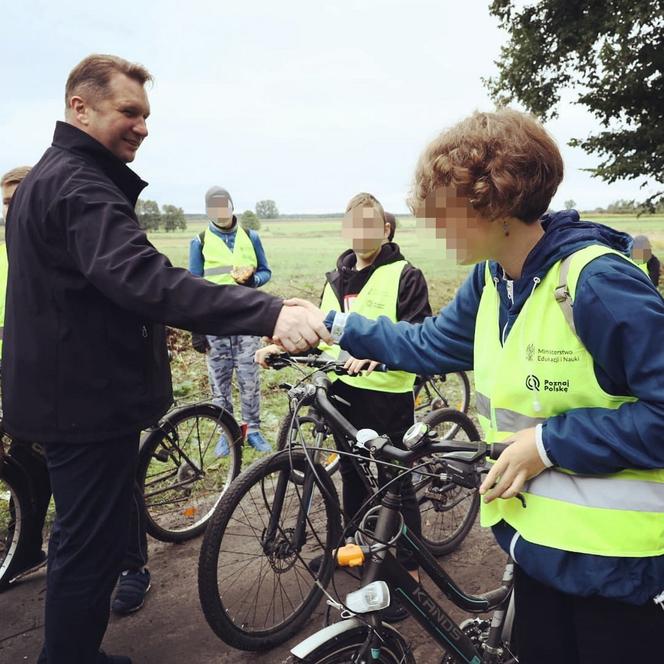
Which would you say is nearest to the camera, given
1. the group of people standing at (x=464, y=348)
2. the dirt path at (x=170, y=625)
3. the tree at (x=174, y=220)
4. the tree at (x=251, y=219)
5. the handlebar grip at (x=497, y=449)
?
the group of people standing at (x=464, y=348)

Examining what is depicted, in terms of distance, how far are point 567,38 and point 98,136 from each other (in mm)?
16194

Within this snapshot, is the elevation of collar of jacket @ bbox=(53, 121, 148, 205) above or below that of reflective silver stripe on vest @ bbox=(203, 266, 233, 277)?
above

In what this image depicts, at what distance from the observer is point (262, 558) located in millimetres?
2820

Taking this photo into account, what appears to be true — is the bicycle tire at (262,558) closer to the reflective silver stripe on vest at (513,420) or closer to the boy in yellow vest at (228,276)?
the reflective silver stripe on vest at (513,420)

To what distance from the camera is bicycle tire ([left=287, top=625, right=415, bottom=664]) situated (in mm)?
1603

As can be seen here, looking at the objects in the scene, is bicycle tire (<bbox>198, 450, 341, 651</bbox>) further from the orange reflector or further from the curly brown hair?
the curly brown hair

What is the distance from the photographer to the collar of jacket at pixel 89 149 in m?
2.04

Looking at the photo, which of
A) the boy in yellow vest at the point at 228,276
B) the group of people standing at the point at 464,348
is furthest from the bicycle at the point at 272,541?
the boy in yellow vest at the point at 228,276

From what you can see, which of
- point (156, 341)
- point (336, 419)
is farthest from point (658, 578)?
point (156, 341)

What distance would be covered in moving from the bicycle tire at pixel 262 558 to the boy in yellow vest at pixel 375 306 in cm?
41

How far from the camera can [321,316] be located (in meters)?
1.97

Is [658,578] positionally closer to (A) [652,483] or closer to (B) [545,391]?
(A) [652,483]

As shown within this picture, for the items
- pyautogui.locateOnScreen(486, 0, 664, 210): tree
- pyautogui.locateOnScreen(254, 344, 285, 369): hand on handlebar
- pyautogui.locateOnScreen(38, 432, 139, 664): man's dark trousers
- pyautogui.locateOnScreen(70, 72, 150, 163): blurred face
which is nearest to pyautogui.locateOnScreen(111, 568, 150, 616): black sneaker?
pyautogui.locateOnScreen(38, 432, 139, 664): man's dark trousers

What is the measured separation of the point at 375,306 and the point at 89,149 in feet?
5.32
